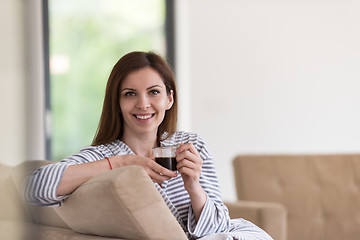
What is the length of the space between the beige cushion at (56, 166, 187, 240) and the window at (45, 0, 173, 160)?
3409 mm

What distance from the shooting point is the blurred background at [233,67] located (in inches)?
195

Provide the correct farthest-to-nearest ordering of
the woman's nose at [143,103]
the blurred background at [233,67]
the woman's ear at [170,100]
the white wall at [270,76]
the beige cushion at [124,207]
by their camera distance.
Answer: the white wall at [270,76], the blurred background at [233,67], the woman's ear at [170,100], the woman's nose at [143,103], the beige cushion at [124,207]

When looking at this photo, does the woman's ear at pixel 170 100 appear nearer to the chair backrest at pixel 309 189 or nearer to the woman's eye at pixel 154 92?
the woman's eye at pixel 154 92

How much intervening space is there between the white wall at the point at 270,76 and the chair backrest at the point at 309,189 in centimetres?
237

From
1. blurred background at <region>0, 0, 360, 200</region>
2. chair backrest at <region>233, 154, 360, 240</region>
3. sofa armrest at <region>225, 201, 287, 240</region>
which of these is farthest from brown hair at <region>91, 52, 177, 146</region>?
blurred background at <region>0, 0, 360, 200</region>

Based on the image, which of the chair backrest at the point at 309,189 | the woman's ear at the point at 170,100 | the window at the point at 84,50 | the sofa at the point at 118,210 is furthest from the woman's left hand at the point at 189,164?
the window at the point at 84,50

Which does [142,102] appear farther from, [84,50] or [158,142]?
[84,50]

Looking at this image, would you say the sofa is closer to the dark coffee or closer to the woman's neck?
the dark coffee

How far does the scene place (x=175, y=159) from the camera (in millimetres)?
1449

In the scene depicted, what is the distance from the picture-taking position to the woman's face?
1.70 meters

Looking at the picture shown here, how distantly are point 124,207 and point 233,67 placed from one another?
4.41 m

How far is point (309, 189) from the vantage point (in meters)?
2.97

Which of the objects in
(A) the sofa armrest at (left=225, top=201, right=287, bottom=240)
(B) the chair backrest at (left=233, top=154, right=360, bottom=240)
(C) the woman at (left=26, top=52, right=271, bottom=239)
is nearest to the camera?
(C) the woman at (left=26, top=52, right=271, bottom=239)

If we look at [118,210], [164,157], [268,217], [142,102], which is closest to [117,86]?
[142,102]
